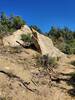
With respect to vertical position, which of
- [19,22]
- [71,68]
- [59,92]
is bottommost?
[59,92]

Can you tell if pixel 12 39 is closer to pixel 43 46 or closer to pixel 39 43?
pixel 39 43

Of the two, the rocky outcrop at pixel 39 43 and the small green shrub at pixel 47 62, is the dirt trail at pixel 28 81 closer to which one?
the small green shrub at pixel 47 62

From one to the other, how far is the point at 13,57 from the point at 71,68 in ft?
11.6

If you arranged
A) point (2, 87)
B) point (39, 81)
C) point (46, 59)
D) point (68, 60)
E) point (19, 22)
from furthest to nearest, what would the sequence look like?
point (19, 22)
point (68, 60)
point (46, 59)
point (39, 81)
point (2, 87)

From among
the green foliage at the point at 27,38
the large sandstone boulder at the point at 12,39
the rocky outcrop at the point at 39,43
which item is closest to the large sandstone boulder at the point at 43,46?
the rocky outcrop at the point at 39,43

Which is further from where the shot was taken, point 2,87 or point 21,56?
point 21,56

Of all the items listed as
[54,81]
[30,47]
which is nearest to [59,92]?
[54,81]

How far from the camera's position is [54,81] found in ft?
52.4

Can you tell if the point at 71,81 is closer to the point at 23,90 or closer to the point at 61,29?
the point at 23,90

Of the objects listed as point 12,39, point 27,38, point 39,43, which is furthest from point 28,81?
point 27,38

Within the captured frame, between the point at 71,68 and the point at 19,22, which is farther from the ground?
the point at 19,22

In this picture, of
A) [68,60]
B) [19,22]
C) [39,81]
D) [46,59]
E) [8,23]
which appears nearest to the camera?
[39,81]

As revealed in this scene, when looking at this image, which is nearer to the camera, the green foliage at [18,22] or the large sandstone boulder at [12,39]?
the large sandstone boulder at [12,39]

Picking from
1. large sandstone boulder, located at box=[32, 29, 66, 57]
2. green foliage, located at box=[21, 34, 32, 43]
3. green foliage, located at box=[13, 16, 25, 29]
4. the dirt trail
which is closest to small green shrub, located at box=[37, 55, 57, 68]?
the dirt trail
